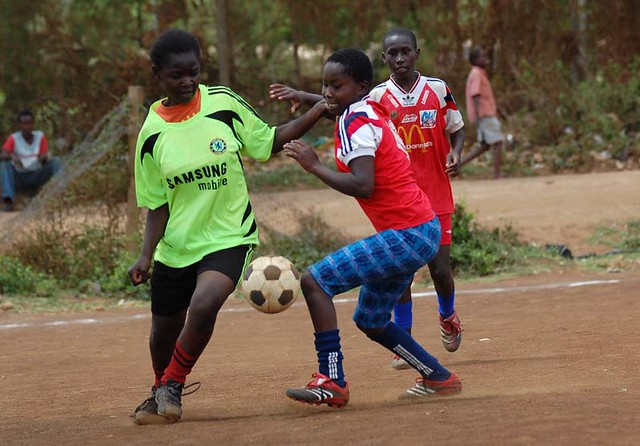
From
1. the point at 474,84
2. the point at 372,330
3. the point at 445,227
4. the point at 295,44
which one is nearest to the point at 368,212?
the point at 372,330

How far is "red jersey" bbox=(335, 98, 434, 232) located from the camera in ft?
16.2

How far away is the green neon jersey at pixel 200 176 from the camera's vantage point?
505 centimetres

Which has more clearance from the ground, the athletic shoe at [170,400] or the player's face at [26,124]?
the player's face at [26,124]

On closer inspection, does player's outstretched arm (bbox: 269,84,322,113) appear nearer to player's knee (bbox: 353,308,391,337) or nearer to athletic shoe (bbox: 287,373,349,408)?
player's knee (bbox: 353,308,391,337)

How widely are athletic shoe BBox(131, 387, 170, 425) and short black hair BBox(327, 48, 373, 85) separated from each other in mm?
1781

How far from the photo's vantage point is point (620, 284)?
9.41 metres

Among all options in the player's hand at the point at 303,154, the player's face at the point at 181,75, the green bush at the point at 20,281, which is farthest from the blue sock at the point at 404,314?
the green bush at the point at 20,281

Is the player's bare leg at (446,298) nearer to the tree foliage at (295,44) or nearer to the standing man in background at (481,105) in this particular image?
the standing man in background at (481,105)

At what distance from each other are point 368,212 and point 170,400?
1257 mm

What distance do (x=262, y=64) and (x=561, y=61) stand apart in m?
4.91

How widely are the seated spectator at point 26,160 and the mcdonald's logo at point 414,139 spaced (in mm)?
9206

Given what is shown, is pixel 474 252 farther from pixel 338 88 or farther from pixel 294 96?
pixel 338 88

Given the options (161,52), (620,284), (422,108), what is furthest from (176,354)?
(620,284)

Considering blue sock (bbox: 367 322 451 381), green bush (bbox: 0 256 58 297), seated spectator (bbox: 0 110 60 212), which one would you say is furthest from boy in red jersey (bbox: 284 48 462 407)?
seated spectator (bbox: 0 110 60 212)
